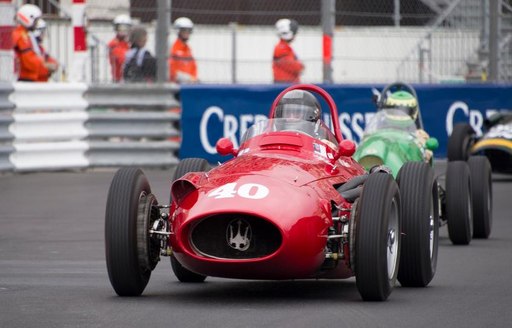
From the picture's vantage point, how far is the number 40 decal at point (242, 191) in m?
7.30

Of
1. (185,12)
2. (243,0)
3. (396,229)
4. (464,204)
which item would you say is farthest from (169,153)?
(396,229)

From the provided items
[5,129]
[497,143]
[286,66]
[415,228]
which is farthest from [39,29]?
[415,228]

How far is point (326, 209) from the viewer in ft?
24.7

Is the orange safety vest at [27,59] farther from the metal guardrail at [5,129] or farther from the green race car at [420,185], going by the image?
the green race car at [420,185]

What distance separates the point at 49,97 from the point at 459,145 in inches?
225

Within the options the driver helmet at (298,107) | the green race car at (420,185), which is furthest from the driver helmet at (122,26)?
the driver helmet at (298,107)

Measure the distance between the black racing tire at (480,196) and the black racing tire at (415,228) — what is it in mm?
2998

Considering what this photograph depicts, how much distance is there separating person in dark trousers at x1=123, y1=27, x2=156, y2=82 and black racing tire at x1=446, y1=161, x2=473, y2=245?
889 centimetres

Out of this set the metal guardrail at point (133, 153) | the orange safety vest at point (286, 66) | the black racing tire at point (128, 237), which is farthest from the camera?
the orange safety vest at point (286, 66)

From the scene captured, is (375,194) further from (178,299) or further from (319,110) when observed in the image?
(319,110)

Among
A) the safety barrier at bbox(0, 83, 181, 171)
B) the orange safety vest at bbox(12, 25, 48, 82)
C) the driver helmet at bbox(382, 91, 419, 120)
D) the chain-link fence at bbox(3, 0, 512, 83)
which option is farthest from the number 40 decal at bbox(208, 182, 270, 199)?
the orange safety vest at bbox(12, 25, 48, 82)

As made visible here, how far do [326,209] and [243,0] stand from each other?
44.4 ft

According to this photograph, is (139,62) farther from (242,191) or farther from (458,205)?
(242,191)

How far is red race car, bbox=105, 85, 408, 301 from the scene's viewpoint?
7273mm
